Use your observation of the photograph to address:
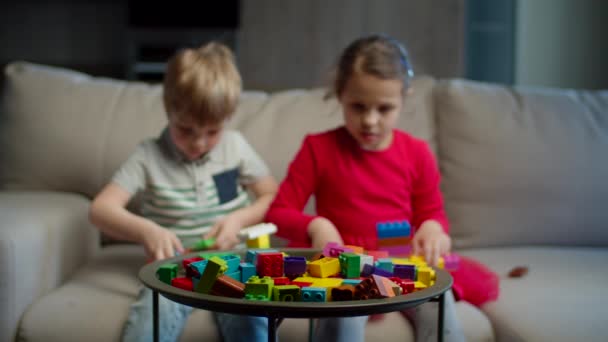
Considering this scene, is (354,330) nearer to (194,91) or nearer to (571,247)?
(194,91)

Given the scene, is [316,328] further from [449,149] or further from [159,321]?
[449,149]

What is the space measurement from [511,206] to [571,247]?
19 cm

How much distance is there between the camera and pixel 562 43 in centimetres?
351

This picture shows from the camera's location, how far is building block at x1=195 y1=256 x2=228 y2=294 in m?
0.94

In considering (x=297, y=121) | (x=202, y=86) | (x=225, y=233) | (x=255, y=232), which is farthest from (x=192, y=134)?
(x=297, y=121)

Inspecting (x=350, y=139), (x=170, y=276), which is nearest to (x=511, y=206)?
(x=350, y=139)

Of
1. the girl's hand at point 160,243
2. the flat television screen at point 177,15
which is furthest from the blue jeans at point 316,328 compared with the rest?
the flat television screen at point 177,15

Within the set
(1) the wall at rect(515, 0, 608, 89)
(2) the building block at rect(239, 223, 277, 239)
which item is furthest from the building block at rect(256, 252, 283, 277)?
(1) the wall at rect(515, 0, 608, 89)

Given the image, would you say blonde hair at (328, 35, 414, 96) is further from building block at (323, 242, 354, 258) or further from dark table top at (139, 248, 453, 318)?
dark table top at (139, 248, 453, 318)

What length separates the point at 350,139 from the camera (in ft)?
5.46

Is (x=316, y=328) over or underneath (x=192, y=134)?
underneath

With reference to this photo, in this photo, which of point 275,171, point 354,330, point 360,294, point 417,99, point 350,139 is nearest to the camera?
point 360,294

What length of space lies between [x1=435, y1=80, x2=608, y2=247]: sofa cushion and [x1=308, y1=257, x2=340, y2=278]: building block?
0.93 meters

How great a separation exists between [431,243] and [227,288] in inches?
21.7
